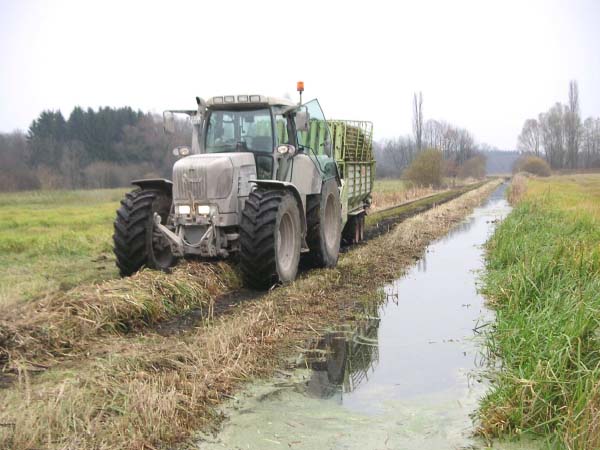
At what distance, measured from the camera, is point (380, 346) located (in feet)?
19.6

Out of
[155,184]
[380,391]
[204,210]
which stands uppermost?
[155,184]

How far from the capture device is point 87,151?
58469mm

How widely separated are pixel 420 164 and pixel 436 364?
124 feet

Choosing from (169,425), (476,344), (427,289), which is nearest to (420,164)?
(427,289)

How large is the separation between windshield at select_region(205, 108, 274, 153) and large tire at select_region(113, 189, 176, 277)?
1.24 m

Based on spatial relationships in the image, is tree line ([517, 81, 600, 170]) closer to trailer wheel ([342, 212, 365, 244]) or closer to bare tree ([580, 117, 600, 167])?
bare tree ([580, 117, 600, 167])

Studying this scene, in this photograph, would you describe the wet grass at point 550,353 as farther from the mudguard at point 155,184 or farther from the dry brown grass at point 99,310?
the mudguard at point 155,184

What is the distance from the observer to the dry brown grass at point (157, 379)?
139 inches

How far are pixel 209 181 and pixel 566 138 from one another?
101 meters

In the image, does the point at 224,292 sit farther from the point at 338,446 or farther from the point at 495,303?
the point at 338,446

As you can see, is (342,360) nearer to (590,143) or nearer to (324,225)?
(324,225)

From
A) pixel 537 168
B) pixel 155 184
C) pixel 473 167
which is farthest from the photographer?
pixel 537 168

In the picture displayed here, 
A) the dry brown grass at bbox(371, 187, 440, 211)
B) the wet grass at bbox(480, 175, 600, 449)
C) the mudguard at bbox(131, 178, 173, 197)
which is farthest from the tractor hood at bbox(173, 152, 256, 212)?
the dry brown grass at bbox(371, 187, 440, 211)

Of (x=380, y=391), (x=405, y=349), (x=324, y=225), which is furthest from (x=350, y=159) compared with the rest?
(x=380, y=391)
